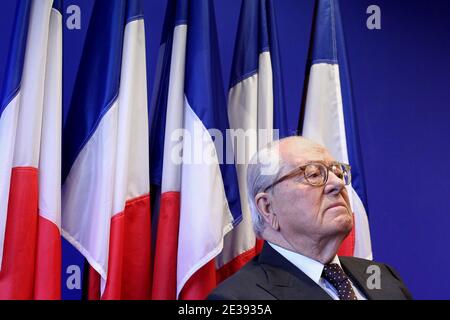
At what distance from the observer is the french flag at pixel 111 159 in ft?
7.44

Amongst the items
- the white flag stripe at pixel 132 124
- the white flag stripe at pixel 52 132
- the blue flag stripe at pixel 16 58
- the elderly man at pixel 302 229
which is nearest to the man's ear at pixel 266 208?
the elderly man at pixel 302 229

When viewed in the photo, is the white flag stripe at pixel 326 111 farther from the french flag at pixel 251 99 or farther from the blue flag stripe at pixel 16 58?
the blue flag stripe at pixel 16 58

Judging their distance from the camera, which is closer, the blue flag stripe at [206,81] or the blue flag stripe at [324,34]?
the blue flag stripe at [206,81]

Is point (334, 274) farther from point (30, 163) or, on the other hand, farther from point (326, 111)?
point (30, 163)

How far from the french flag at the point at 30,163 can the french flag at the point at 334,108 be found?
1027mm

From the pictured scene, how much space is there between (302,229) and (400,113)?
1.39m

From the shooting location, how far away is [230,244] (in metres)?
2.54

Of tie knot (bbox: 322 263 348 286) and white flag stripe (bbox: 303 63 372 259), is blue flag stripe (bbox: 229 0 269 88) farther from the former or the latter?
tie knot (bbox: 322 263 348 286)

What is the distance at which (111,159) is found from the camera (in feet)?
7.52

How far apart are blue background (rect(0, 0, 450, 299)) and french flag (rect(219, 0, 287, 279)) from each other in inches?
13.5

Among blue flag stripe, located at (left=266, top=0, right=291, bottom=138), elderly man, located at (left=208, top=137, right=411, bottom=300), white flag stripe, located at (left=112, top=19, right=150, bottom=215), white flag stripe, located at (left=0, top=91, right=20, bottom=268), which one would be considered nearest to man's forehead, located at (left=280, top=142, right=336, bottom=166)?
elderly man, located at (left=208, top=137, right=411, bottom=300)
